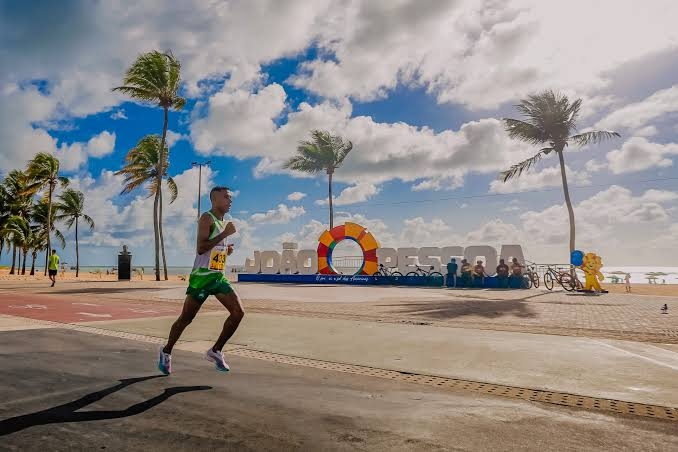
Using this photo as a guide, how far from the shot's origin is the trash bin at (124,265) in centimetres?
3088

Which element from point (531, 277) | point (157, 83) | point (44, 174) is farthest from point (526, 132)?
point (44, 174)

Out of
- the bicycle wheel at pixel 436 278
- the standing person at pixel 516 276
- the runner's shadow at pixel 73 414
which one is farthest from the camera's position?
the bicycle wheel at pixel 436 278

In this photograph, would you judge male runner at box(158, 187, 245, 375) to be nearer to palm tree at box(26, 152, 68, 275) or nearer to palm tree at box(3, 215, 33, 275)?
palm tree at box(26, 152, 68, 275)

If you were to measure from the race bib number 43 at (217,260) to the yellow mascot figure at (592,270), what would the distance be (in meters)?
18.3

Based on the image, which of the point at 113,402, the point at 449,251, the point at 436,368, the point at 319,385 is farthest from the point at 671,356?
the point at 449,251

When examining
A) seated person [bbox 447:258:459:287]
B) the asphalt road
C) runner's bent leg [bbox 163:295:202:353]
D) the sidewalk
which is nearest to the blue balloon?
seated person [bbox 447:258:459:287]

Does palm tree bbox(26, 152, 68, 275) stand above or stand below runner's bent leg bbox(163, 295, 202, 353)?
above

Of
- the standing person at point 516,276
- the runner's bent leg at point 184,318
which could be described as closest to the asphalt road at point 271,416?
the runner's bent leg at point 184,318

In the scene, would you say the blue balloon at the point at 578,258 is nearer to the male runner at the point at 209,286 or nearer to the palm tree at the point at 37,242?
the male runner at the point at 209,286

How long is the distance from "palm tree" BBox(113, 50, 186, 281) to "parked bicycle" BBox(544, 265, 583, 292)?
2418 cm

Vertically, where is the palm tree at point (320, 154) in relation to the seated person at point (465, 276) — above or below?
above

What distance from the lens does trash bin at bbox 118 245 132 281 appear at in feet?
101

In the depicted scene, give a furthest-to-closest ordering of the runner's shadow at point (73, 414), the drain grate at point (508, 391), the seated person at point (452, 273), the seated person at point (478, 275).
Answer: the seated person at point (452, 273), the seated person at point (478, 275), the drain grate at point (508, 391), the runner's shadow at point (73, 414)

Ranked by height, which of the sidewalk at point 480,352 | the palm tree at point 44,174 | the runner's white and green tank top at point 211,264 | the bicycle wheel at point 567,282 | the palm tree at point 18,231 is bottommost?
the sidewalk at point 480,352
